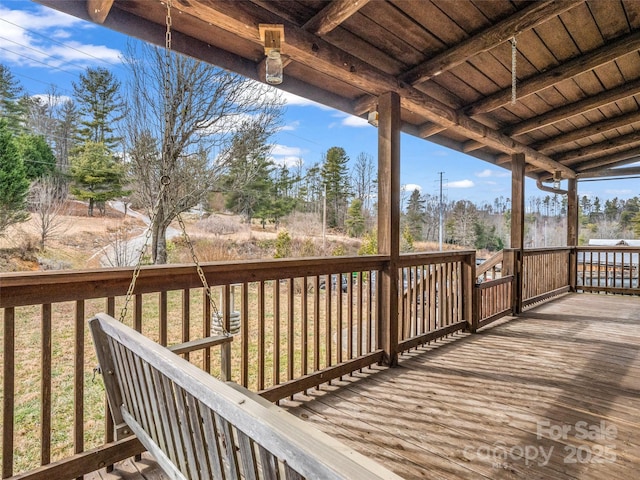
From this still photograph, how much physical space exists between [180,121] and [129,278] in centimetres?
645

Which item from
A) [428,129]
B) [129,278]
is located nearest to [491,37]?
[428,129]

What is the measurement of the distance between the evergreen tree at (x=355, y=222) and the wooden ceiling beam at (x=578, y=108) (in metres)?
8.44

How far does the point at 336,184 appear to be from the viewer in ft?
45.3

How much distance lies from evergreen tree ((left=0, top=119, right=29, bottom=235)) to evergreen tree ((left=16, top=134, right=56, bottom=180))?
0.15 meters

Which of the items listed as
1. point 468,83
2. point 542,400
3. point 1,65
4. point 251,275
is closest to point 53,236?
point 1,65

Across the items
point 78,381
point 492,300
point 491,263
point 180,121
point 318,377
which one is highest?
point 180,121

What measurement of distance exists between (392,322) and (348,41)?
2.26 metres

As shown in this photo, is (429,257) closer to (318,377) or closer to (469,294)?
(469,294)

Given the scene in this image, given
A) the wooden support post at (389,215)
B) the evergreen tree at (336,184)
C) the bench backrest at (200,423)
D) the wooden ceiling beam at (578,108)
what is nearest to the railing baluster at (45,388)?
the bench backrest at (200,423)

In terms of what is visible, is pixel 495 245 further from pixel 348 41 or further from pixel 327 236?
pixel 348 41

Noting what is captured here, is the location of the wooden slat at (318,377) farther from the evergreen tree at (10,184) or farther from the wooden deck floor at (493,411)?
the evergreen tree at (10,184)

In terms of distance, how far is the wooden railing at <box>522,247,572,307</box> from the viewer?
18.1 ft

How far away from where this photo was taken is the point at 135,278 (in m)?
1.61

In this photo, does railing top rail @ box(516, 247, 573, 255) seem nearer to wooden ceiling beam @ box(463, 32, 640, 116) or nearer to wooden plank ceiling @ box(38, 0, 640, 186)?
wooden plank ceiling @ box(38, 0, 640, 186)
